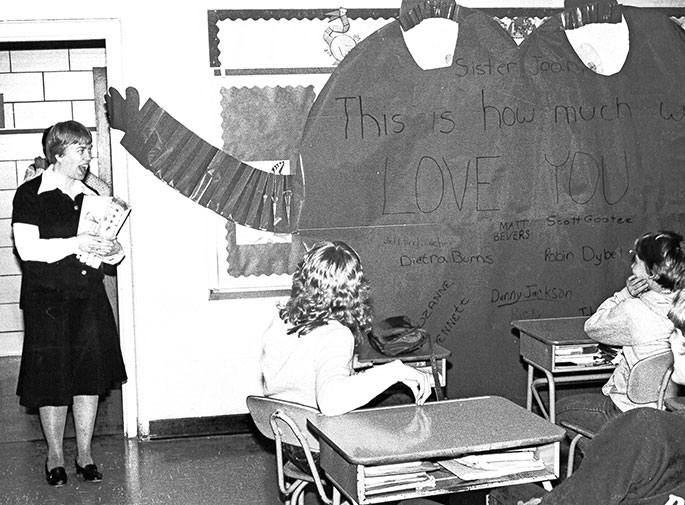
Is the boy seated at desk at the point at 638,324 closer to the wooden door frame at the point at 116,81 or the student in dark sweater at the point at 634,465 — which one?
the student in dark sweater at the point at 634,465

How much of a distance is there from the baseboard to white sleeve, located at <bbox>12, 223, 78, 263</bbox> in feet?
3.84

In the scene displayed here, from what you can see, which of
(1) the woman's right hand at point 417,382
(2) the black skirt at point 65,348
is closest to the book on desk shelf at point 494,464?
(1) the woman's right hand at point 417,382


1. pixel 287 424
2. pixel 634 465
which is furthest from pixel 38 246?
pixel 634 465

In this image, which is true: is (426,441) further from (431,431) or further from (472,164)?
(472,164)

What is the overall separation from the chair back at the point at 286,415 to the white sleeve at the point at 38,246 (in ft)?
5.20

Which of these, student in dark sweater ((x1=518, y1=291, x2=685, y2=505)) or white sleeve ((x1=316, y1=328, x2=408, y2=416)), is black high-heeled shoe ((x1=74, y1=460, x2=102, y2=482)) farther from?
student in dark sweater ((x1=518, y1=291, x2=685, y2=505))

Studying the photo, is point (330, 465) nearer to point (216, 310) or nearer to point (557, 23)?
point (216, 310)

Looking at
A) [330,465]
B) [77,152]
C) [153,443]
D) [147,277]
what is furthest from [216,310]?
[330,465]

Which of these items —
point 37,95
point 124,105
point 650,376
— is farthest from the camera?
point 37,95

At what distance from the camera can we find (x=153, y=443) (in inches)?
193

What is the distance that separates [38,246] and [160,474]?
1185mm

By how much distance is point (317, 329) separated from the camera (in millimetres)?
3035

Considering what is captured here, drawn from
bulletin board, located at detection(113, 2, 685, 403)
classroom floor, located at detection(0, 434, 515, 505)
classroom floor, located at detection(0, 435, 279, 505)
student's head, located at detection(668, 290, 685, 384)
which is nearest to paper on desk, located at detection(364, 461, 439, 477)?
student's head, located at detection(668, 290, 685, 384)

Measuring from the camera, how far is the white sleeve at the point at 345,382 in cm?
282
